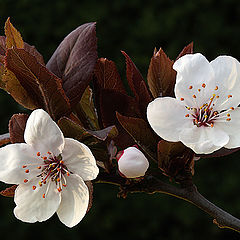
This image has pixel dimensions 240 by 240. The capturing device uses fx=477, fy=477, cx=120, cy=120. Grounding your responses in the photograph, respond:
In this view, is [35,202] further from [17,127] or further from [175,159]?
[175,159]

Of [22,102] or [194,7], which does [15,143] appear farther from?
[194,7]

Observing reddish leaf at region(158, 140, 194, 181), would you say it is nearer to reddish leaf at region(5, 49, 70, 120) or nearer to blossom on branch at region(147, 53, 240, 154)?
blossom on branch at region(147, 53, 240, 154)

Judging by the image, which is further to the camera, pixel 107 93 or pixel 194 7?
pixel 194 7

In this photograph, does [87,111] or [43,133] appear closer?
[43,133]

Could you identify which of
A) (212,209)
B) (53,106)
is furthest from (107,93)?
Result: (212,209)

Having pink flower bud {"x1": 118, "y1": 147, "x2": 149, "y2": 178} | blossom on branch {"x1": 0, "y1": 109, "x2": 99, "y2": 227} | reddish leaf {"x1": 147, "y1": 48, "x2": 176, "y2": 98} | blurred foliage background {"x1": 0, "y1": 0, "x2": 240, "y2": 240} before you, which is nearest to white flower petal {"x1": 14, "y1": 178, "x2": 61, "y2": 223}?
blossom on branch {"x1": 0, "y1": 109, "x2": 99, "y2": 227}

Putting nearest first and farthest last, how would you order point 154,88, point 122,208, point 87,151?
point 87,151, point 154,88, point 122,208

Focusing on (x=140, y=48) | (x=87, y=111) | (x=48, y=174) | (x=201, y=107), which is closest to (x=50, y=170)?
(x=48, y=174)
